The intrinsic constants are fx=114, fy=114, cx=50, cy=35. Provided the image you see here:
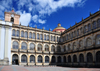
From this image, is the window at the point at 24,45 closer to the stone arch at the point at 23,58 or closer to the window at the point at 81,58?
the stone arch at the point at 23,58

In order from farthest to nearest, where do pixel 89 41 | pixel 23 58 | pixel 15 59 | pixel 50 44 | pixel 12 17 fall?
pixel 50 44
pixel 12 17
pixel 23 58
pixel 15 59
pixel 89 41

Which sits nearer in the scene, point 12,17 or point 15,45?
point 15,45

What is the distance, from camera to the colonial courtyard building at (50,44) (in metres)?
32.9

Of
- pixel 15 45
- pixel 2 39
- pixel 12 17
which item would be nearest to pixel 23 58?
pixel 15 45

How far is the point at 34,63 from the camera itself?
41.0 m

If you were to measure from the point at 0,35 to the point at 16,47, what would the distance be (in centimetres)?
662

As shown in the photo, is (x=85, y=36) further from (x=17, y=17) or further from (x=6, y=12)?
(x=6, y=12)

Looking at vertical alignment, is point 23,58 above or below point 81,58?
below

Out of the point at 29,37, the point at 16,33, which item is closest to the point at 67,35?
the point at 29,37

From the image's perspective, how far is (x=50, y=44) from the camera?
150 ft

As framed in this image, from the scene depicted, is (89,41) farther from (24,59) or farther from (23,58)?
(23,58)

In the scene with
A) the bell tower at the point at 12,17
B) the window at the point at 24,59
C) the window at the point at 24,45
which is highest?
the bell tower at the point at 12,17

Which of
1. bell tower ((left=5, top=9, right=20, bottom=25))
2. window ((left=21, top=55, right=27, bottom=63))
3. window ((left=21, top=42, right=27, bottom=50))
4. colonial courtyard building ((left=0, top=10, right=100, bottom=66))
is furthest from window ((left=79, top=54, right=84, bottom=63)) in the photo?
bell tower ((left=5, top=9, right=20, bottom=25))

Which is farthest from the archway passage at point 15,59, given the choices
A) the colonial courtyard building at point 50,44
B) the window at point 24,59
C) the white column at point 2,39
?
the white column at point 2,39
